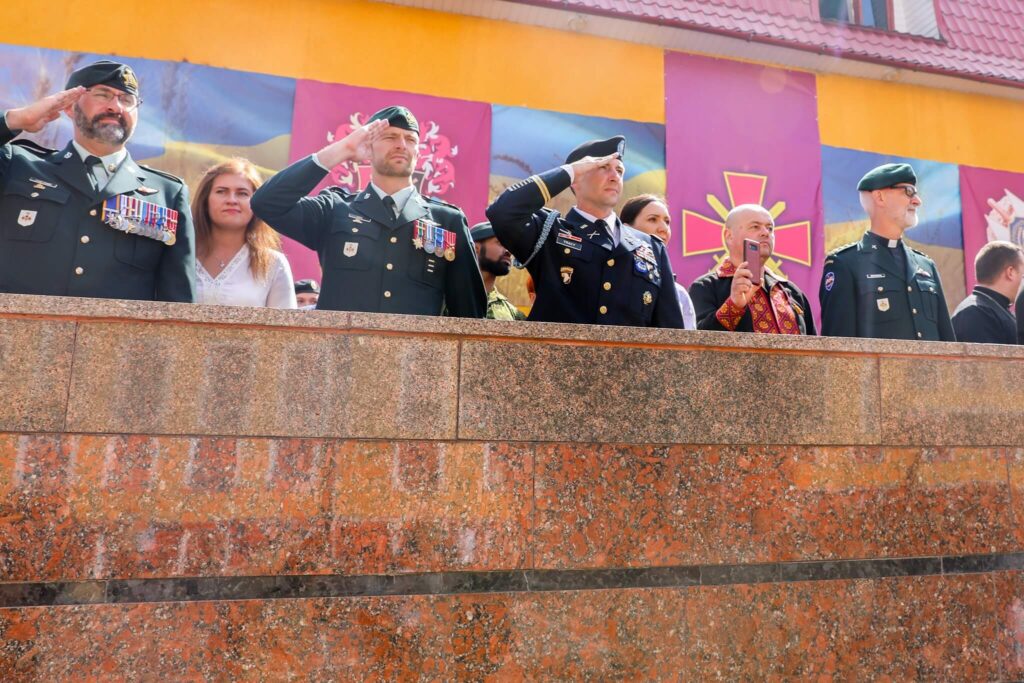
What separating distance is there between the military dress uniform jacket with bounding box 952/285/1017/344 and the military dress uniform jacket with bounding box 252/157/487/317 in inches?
123

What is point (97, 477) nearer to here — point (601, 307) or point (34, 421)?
point (34, 421)

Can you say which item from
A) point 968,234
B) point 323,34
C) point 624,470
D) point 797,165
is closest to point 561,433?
point 624,470

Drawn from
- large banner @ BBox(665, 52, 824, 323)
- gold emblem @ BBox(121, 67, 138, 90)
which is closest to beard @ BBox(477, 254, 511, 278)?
gold emblem @ BBox(121, 67, 138, 90)

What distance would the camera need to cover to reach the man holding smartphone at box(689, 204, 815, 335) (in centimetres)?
352

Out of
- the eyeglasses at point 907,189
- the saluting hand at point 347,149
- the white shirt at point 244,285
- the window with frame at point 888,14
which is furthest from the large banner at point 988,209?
the white shirt at point 244,285

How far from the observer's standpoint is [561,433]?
8.42 feet

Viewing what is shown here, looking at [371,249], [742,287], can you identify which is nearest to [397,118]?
[371,249]

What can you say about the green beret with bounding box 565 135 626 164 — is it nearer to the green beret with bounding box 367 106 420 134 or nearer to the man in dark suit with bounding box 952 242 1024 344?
the green beret with bounding box 367 106 420 134

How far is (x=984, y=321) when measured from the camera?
14.8 feet

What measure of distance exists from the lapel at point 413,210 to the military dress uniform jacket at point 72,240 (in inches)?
34.8

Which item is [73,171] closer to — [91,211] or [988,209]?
[91,211]

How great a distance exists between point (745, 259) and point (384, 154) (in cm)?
178

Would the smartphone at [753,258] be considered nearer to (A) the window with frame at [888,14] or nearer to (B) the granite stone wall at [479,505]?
(B) the granite stone wall at [479,505]

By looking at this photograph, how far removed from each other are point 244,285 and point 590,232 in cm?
161
